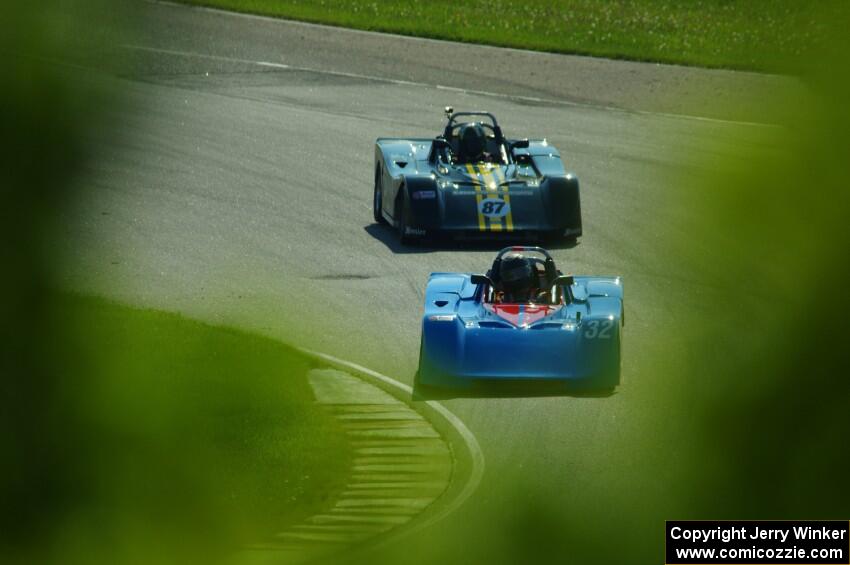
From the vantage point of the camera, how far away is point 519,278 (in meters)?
12.9

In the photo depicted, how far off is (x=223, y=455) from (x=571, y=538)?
0.46 m

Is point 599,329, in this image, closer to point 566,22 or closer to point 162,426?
point 162,426

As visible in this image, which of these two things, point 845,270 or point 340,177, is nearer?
point 845,270

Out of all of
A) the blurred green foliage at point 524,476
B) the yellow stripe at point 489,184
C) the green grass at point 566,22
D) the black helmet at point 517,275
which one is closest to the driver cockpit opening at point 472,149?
the yellow stripe at point 489,184

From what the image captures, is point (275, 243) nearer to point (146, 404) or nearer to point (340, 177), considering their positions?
point (340, 177)

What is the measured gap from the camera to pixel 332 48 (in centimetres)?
2992

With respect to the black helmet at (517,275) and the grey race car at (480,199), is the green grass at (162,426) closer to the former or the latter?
the black helmet at (517,275)

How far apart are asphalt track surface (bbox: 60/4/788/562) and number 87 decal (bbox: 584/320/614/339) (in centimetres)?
17

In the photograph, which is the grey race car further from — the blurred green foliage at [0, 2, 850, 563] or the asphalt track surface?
the blurred green foliage at [0, 2, 850, 563]

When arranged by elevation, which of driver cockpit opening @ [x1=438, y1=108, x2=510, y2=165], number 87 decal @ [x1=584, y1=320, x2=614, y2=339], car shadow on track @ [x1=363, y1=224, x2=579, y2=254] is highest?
number 87 decal @ [x1=584, y1=320, x2=614, y2=339]

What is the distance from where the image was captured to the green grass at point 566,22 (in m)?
29.1

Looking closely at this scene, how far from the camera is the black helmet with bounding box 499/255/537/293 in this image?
1288 centimetres

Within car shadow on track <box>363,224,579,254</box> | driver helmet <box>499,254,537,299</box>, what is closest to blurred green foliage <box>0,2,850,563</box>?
driver helmet <box>499,254,537,299</box>

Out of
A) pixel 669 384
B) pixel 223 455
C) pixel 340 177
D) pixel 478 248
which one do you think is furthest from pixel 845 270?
pixel 340 177
